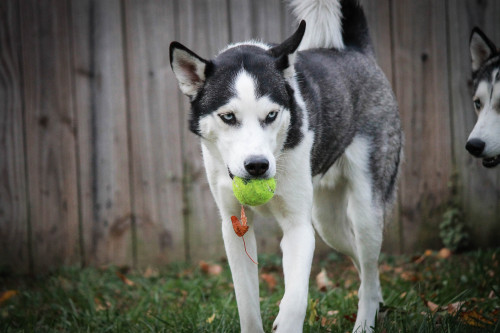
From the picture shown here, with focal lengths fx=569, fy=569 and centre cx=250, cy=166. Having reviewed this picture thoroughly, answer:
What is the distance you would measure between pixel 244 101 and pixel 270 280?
A: 2121 mm

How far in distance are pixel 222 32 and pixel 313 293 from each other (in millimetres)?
2301

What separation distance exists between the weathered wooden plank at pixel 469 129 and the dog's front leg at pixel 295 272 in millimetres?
2577

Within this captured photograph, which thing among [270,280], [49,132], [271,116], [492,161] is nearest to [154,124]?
[49,132]

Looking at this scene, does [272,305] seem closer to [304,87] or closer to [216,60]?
[304,87]

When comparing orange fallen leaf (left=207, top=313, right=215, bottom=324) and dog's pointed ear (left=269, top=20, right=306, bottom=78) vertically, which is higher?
dog's pointed ear (left=269, top=20, right=306, bottom=78)

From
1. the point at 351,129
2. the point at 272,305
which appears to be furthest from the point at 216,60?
the point at 272,305

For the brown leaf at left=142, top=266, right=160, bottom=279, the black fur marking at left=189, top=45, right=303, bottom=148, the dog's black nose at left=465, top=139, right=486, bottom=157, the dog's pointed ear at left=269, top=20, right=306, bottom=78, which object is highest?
the dog's pointed ear at left=269, top=20, right=306, bottom=78

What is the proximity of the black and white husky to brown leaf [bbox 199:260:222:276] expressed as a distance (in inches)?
49.0

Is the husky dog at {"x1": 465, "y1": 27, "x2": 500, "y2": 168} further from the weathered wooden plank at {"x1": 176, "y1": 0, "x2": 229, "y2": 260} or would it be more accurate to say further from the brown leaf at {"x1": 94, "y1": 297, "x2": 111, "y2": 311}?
the brown leaf at {"x1": 94, "y1": 297, "x2": 111, "y2": 311}

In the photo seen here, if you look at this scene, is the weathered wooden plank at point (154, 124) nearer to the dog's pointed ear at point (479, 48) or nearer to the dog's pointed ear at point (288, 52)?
the dog's pointed ear at point (288, 52)

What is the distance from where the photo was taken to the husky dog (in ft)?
10.6

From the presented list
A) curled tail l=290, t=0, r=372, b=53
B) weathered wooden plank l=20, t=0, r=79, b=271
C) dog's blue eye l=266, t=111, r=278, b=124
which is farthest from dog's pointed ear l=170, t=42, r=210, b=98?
weathered wooden plank l=20, t=0, r=79, b=271

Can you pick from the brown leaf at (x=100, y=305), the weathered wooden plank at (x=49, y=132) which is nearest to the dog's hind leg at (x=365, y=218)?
the brown leaf at (x=100, y=305)

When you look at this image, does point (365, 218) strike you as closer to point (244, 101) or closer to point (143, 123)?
point (244, 101)
